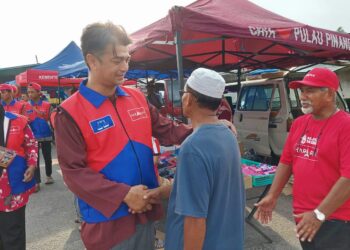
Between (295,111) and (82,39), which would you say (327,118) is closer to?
(82,39)

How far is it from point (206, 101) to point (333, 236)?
129cm

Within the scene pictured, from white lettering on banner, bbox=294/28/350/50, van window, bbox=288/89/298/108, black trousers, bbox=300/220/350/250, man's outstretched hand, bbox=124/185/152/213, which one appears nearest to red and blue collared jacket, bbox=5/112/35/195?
man's outstretched hand, bbox=124/185/152/213

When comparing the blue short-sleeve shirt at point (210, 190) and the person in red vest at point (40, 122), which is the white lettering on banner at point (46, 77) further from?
the blue short-sleeve shirt at point (210, 190)

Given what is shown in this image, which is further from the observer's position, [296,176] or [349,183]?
[296,176]

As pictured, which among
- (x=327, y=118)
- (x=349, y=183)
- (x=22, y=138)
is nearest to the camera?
(x=349, y=183)

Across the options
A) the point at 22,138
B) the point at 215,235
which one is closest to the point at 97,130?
the point at 215,235

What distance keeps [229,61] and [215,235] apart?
20.9ft

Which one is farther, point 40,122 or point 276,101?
point 40,122

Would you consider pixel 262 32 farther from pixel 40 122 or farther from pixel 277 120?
pixel 40 122

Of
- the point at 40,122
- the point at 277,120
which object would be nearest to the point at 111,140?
the point at 277,120

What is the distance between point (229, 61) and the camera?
24.4 feet

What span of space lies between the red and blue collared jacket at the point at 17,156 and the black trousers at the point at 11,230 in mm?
195

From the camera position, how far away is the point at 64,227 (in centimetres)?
444

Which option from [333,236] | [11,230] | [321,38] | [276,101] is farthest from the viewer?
[276,101]
